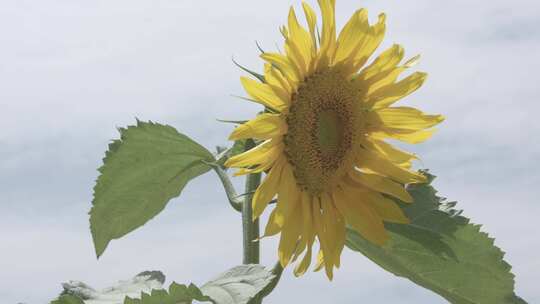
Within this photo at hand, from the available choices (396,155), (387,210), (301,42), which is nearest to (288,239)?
(387,210)

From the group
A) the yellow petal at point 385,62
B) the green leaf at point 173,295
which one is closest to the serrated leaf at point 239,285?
the green leaf at point 173,295

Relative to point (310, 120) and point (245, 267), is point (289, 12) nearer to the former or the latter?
point (310, 120)

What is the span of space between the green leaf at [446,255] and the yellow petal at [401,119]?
0.55 feet

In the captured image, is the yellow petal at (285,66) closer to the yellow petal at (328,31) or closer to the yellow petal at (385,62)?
the yellow petal at (328,31)

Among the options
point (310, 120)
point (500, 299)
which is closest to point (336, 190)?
point (310, 120)

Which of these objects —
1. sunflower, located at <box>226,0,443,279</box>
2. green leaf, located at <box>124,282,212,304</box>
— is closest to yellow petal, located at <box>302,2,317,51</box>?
sunflower, located at <box>226,0,443,279</box>

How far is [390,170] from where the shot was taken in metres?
2.73

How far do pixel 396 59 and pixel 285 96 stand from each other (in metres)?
0.41

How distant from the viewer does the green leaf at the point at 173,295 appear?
92.6 inches

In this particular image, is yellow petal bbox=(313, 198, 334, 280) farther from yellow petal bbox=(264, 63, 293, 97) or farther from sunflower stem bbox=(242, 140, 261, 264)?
yellow petal bbox=(264, 63, 293, 97)

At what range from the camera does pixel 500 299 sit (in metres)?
2.77

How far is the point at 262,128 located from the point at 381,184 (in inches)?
20.0

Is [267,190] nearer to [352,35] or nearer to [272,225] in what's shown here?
[272,225]

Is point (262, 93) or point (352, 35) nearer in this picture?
point (262, 93)
